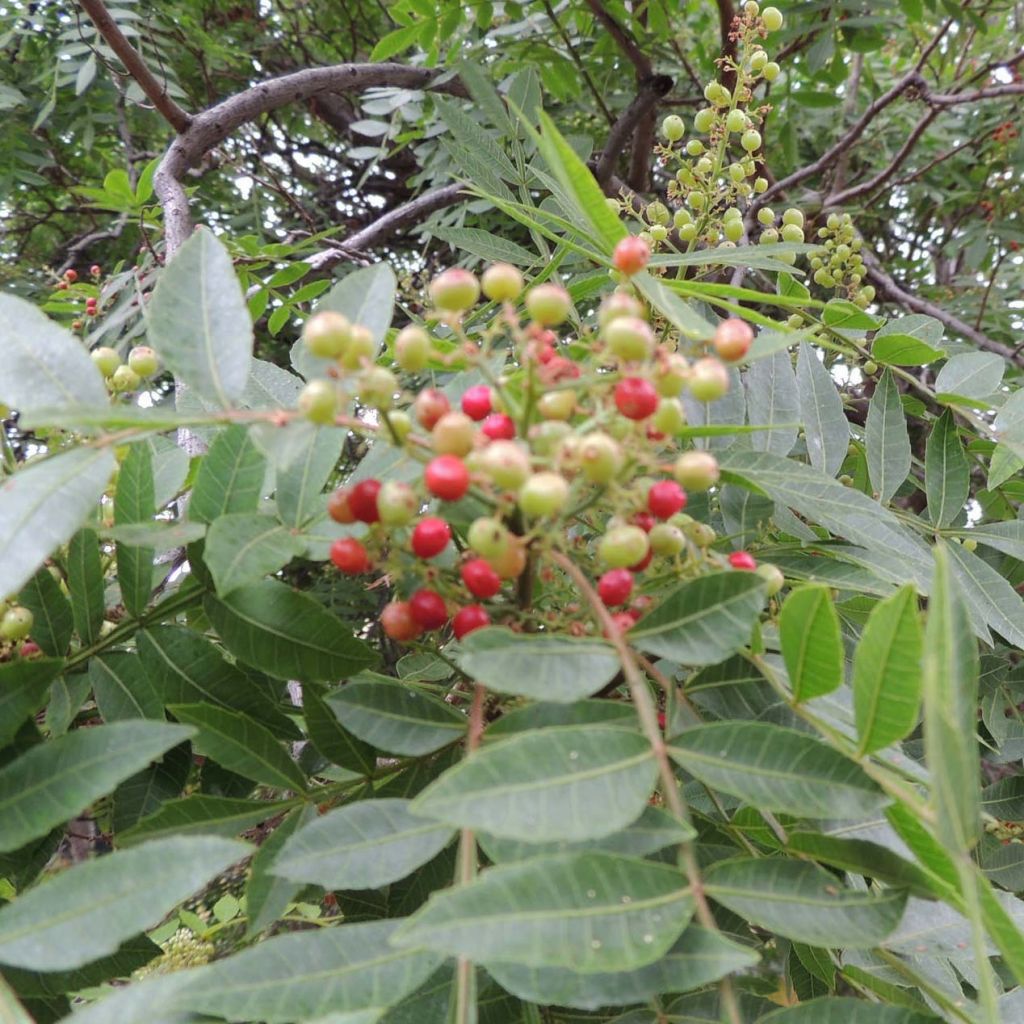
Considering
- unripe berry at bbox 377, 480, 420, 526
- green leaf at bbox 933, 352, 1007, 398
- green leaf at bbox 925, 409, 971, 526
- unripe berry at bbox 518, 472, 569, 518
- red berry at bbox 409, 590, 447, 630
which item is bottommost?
green leaf at bbox 925, 409, 971, 526

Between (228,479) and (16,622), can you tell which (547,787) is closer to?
(228,479)

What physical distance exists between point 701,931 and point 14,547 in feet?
1.86

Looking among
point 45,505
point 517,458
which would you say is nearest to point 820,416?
point 517,458

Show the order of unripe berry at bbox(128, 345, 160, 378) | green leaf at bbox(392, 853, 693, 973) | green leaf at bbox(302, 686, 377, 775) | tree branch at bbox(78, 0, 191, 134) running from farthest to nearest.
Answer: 1. tree branch at bbox(78, 0, 191, 134)
2. unripe berry at bbox(128, 345, 160, 378)
3. green leaf at bbox(302, 686, 377, 775)
4. green leaf at bbox(392, 853, 693, 973)

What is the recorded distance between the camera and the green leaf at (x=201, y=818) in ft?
2.59

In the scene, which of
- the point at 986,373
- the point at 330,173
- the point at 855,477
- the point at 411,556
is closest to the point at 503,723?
the point at 411,556

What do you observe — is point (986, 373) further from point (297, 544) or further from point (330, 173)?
point (330, 173)

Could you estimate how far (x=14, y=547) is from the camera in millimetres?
622

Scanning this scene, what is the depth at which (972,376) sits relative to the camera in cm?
150

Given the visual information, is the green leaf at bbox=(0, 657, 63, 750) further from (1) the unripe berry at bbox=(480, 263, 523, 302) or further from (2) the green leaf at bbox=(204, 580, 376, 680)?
(1) the unripe berry at bbox=(480, 263, 523, 302)

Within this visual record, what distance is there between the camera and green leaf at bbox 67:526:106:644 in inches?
35.6

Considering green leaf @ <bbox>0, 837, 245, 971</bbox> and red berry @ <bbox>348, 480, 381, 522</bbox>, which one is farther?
red berry @ <bbox>348, 480, 381, 522</bbox>

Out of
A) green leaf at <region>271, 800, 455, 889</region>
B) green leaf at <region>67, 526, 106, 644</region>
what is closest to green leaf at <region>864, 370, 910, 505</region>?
green leaf at <region>271, 800, 455, 889</region>

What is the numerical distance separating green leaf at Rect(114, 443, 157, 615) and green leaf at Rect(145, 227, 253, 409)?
141mm
